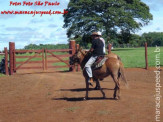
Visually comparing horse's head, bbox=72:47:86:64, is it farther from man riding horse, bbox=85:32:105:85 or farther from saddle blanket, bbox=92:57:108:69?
saddle blanket, bbox=92:57:108:69

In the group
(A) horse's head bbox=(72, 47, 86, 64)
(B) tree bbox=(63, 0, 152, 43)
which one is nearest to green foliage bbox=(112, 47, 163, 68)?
(B) tree bbox=(63, 0, 152, 43)

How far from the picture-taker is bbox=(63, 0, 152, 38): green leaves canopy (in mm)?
50875

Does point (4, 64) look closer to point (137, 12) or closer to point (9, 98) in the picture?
point (9, 98)

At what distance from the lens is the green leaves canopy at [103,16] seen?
50.9m

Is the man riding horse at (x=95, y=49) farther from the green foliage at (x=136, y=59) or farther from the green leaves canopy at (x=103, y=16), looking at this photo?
the green leaves canopy at (x=103, y=16)

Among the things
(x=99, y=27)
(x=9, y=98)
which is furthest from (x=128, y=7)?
(x=9, y=98)

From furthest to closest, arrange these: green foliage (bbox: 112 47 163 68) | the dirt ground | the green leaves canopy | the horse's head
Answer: the green leaves canopy → green foliage (bbox: 112 47 163 68) → the horse's head → the dirt ground

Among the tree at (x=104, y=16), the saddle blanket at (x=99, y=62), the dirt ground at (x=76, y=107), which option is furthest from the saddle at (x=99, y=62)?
the tree at (x=104, y=16)

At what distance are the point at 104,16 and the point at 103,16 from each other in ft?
0.97

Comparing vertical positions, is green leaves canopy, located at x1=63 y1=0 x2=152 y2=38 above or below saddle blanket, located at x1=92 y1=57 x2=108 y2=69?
above

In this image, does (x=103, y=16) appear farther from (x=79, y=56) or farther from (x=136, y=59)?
(x=79, y=56)

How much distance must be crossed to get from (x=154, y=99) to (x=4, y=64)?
1362 cm

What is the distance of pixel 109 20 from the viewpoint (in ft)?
173

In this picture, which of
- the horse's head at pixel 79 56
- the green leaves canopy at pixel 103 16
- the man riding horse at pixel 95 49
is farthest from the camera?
the green leaves canopy at pixel 103 16
